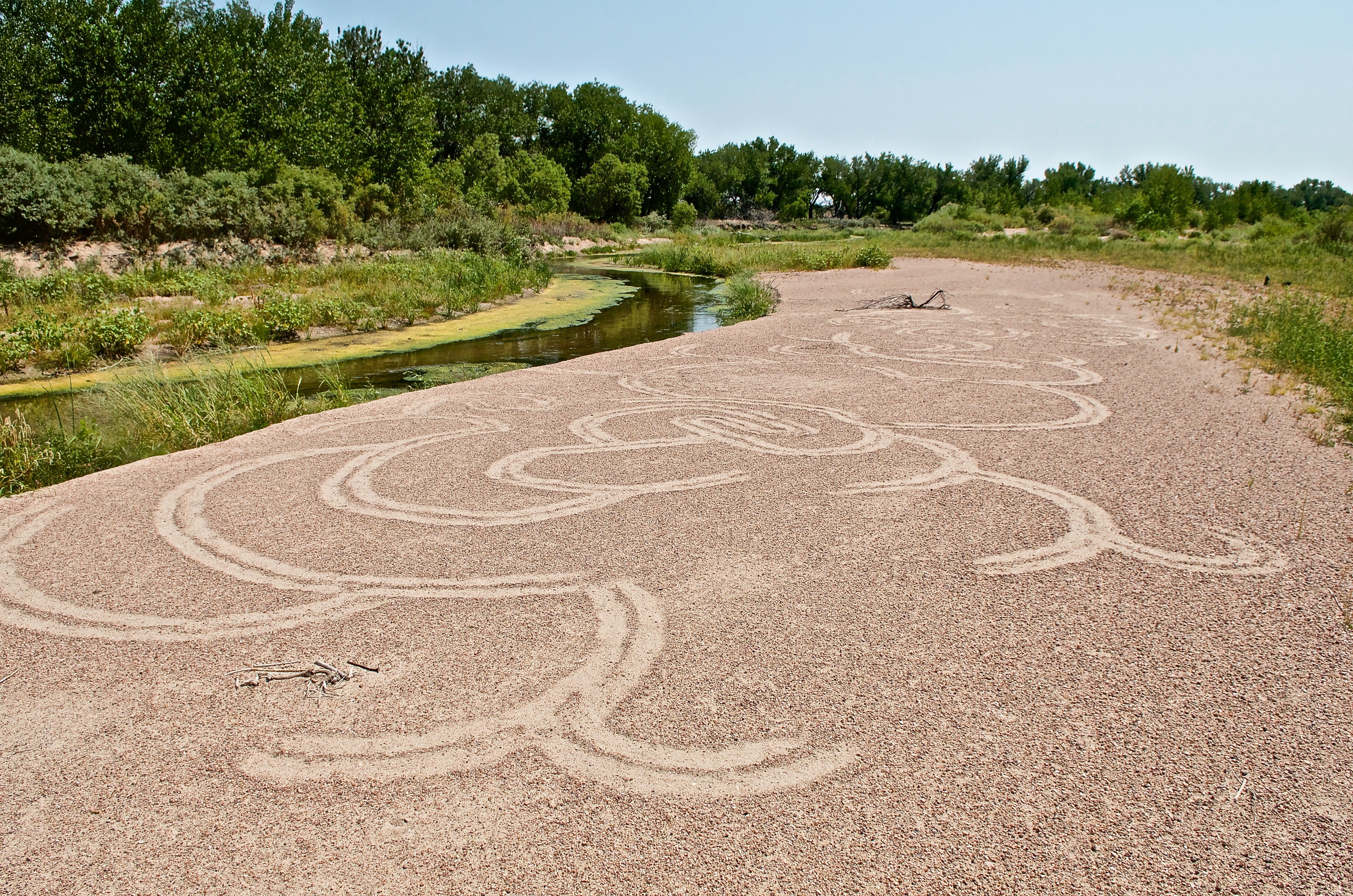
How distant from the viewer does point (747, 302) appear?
1800 centimetres

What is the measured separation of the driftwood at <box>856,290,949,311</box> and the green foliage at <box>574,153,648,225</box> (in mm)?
44812

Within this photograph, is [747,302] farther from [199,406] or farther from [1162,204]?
[1162,204]

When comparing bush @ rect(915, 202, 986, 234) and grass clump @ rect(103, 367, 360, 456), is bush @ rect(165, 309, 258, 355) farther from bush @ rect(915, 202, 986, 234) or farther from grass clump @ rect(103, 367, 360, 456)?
bush @ rect(915, 202, 986, 234)

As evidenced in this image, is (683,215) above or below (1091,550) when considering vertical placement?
above

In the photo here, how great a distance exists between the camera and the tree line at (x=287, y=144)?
2342 centimetres

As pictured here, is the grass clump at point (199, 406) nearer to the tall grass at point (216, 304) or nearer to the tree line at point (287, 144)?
the tall grass at point (216, 304)

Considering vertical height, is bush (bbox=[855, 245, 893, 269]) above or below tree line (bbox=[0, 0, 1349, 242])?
below

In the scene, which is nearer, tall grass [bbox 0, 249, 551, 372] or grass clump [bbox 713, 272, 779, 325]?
tall grass [bbox 0, 249, 551, 372]

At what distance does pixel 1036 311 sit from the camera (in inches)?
635

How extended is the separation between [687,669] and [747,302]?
607 inches

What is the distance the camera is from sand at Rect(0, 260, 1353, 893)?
7.72 feet

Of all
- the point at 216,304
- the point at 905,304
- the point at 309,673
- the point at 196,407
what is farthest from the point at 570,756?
the point at 905,304

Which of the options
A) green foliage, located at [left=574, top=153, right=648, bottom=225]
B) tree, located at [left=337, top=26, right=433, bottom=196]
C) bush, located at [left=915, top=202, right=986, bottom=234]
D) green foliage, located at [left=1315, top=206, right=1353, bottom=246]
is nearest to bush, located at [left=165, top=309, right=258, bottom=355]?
tree, located at [left=337, top=26, right=433, bottom=196]

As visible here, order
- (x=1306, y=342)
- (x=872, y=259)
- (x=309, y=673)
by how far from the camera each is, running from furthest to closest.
A: (x=872, y=259) → (x=1306, y=342) → (x=309, y=673)
